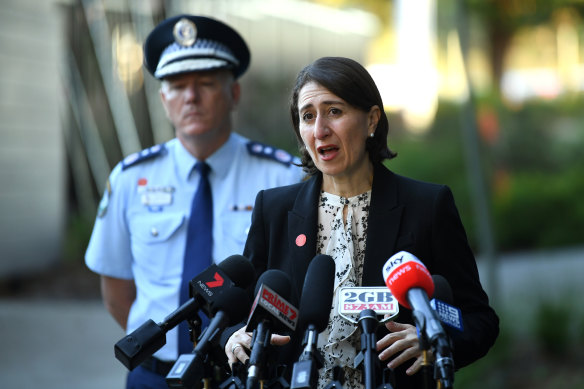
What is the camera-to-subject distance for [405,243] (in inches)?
105

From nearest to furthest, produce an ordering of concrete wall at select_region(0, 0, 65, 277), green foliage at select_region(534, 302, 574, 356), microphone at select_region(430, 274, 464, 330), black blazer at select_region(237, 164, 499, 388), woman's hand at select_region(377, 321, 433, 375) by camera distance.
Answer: microphone at select_region(430, 274, 464, 330) → woman's hand at select_region(377, 321, 433, 375) → black blazer at select_region(237, 164, 499, 388) → green foliage at select_region(534, 302, 574, 356) → concrete wall at select_region(0, 0, 65, 277)

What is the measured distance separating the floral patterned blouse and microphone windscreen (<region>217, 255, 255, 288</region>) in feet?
1.18

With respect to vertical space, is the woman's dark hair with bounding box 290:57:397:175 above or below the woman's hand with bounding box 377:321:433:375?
above

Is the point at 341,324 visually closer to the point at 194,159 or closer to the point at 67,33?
the point at 194,159

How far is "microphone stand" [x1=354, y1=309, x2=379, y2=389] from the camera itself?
6.66ft

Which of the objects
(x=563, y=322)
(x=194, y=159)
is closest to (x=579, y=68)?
(x=563, y=322)

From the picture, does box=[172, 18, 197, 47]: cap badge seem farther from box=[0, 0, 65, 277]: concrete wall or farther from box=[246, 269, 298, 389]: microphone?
box=[0, 0, 65, 277]: concrete wall

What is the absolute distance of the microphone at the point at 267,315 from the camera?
6.89ft

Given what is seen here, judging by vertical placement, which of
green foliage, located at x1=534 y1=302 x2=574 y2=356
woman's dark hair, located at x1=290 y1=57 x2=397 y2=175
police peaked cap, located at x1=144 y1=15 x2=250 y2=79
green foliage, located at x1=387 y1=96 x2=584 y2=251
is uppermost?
police peaked cap, located at x1=144 y1=15 x2=250 y2=79

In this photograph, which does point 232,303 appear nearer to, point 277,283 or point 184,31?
point 277,283

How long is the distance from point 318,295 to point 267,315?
14 centimetres

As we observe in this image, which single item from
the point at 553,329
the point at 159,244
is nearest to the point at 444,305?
the point at 159,244

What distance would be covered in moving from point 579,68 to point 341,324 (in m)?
41.5

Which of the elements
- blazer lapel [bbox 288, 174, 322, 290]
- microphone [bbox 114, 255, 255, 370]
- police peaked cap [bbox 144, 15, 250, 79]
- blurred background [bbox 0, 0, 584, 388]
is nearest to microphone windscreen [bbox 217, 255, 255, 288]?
microphone [bbox 114, 255, 255, 370]
